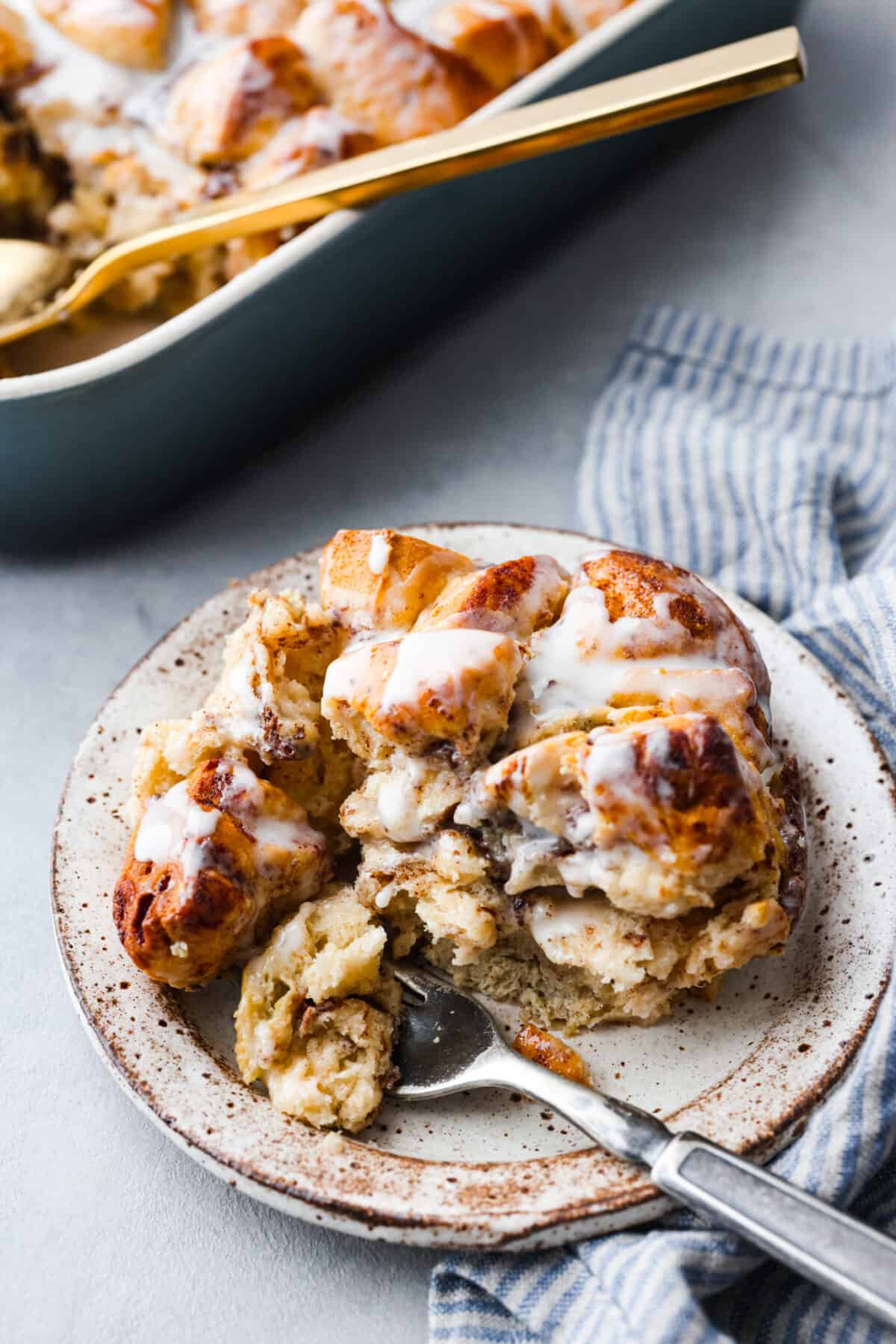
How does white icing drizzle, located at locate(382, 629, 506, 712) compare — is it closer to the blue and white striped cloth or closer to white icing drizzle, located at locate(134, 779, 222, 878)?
white icing drizzle, located at locate(134, 779, 222, 878)

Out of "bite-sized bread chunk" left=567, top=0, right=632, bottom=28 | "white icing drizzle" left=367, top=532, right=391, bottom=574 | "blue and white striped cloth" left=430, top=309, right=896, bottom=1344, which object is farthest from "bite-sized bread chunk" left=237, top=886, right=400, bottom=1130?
"bite-sized bread chunk" left=567, top=0, right=632, bottom=28

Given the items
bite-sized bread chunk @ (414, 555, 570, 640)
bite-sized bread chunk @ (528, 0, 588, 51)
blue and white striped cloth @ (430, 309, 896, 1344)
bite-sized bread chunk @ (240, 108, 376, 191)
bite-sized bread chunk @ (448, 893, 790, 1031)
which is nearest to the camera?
blue and white striped cloth @ (430, 309, 896, 1344)

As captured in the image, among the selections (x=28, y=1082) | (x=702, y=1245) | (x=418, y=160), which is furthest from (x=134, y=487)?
(x=702, y=1245)

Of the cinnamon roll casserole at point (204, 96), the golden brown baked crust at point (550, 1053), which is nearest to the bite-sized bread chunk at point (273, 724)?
the golden brown baked crust at point (550, 1053)

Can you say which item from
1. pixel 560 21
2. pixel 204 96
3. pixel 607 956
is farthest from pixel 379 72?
pixel 607 956

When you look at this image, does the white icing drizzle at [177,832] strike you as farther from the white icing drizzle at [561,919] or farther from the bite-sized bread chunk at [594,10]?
the bite-sized bread chunk at [594,10]

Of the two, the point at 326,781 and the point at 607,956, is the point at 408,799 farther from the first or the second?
the point at 607,956
